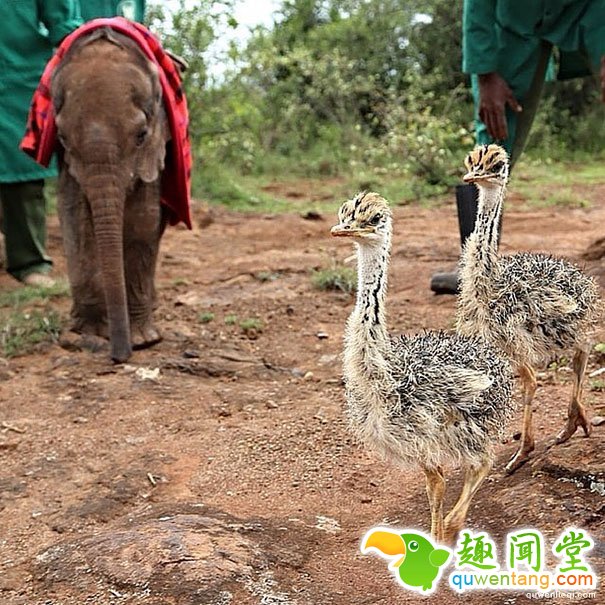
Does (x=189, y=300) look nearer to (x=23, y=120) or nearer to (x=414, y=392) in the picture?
(x=23, y=120)

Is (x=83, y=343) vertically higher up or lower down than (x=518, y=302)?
lower down

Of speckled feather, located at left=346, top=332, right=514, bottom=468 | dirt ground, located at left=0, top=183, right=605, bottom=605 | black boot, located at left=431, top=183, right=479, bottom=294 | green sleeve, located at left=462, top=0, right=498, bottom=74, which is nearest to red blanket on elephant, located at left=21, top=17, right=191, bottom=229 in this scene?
dirt ground, located at left=0, top=183, right=605, bottom=605

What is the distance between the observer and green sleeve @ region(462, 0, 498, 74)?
5.15 metres

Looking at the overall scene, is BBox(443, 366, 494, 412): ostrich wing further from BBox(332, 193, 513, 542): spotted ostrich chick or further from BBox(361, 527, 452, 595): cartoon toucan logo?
BBox(361, 527, 452, 595): cartoon toucan logo

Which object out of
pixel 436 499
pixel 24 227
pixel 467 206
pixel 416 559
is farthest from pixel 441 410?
pixel 24 227

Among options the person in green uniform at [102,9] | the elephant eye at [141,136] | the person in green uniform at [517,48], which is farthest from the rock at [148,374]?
the person in green uniform at [102,9]

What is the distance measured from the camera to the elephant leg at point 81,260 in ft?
18.2

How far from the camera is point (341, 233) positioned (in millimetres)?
2779

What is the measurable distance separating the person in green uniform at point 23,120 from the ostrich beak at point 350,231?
13.8 feet

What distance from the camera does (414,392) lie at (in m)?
2.76

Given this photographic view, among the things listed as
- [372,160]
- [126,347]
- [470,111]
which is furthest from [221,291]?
[470,111]

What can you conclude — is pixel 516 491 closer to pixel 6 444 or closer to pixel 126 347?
pixel 6 444

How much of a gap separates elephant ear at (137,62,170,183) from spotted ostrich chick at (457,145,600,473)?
2.42 m

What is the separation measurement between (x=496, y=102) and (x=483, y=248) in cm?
210
